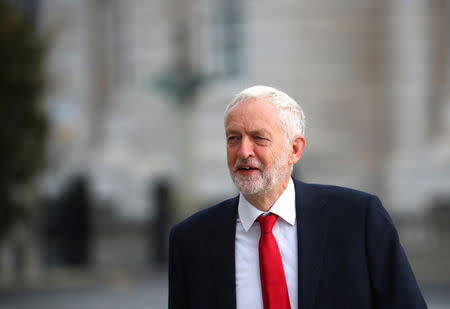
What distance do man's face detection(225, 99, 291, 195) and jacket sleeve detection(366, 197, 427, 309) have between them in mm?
397

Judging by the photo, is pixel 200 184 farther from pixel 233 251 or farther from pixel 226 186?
pixel 233 251

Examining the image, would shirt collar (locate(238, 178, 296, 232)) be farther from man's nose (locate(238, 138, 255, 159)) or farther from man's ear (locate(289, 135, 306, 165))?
man's nose (locate(238, 138, 255, 159))

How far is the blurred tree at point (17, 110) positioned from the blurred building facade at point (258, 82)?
7.18 meters

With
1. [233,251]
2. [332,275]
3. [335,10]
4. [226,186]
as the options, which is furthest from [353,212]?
[335,10]

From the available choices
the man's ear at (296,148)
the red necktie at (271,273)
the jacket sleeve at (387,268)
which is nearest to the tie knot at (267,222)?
the red necktie at (271,273)

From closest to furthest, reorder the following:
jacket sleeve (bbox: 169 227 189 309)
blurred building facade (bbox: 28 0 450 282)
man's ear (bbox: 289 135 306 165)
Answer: man's ear (bbox: 289 135 306 165) < jacket sleeve (bbox: 169 227 189 309) < blurred building facade (bbox: 28 0 450 282)

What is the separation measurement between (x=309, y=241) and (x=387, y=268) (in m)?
0.30

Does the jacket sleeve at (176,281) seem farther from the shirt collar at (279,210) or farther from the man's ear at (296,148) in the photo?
the man's ear at (296,148)

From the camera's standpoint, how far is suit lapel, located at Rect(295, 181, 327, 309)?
266 cm

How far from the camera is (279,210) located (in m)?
2.81

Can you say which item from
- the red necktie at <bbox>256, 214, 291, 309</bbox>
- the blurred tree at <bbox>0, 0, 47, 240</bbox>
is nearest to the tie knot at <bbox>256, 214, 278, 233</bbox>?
the red necktie at <bbox>256, 214, 291, 309</bbox>

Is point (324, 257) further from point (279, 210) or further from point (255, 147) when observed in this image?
point (255, 147)

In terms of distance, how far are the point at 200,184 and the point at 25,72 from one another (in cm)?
926

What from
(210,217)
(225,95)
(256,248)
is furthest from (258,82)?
(256,248)
